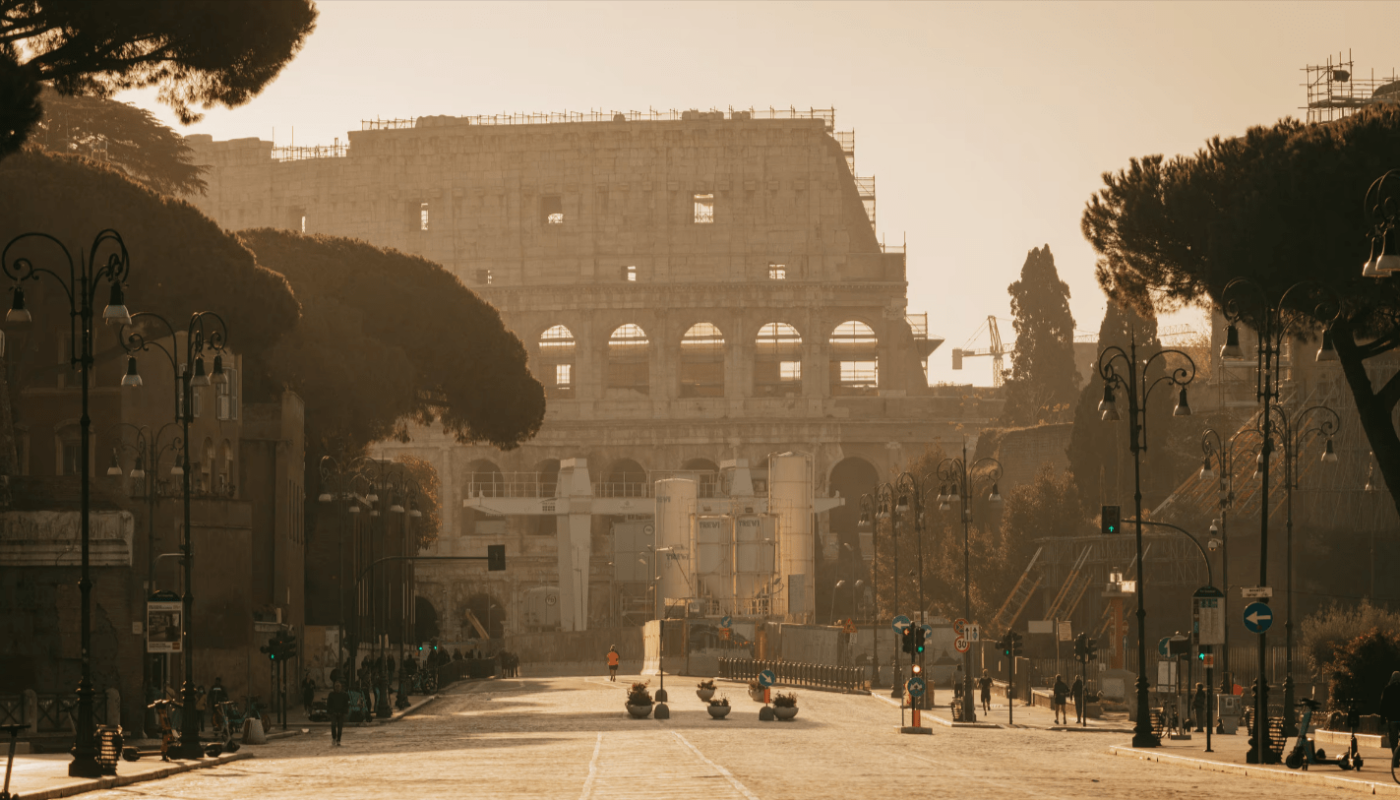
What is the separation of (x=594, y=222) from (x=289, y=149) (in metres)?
24.4

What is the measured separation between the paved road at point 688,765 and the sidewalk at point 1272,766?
0.44m

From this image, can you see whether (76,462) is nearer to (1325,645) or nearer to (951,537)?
(1325,645)

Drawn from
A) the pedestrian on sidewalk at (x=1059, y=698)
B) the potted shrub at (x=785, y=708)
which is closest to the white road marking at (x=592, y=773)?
the potted shrub at (x=785, y=708)

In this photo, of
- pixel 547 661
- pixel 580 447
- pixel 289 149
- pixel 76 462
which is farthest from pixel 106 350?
pixel 289 149

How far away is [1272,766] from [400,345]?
136 ft

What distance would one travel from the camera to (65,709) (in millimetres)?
36531

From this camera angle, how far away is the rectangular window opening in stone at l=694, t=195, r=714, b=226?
429 ft

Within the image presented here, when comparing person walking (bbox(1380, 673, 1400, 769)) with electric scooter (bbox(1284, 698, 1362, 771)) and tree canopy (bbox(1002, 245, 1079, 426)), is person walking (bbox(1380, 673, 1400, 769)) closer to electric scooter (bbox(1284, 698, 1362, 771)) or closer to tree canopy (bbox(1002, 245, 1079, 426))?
electric scooter (bbox(1284, 698, 1362, 771))

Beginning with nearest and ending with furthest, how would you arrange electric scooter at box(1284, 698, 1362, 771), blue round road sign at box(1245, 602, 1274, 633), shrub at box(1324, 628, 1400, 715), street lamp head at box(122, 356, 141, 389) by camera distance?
electric scooter at box(1284, 698, 1362, 771) → blue round road sign at box(1245, 602, 1274, 633) → street lamp head at box(122, 356, 141, 389) → shrub at box(1324, 628, 1400, 715)

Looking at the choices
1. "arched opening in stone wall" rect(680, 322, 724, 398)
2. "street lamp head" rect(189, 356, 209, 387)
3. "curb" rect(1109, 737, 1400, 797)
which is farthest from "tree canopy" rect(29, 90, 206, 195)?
"arched opening in stone wall" rect(680, 322, 724, 398)

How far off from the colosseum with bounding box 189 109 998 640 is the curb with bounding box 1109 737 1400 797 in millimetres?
84594

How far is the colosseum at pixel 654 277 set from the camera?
120 metres

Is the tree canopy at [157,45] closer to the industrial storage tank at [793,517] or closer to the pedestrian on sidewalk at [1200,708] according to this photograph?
the pedestrian on sidewalk at [1200,708]

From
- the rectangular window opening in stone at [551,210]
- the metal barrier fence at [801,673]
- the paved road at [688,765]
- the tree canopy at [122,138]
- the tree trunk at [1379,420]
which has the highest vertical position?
the rectangular window opening in stone at [551,210]
